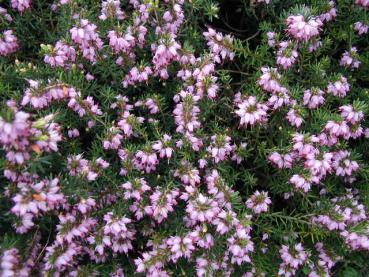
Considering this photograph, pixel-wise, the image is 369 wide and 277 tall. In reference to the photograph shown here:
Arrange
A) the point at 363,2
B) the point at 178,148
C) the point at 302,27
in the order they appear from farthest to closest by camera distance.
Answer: the point at 363,2
the point at 178,148
the point at 302,27

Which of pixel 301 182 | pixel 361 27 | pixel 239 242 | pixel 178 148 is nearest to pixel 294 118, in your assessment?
pixel 301 182

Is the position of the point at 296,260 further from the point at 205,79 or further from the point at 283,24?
the point at 283,24

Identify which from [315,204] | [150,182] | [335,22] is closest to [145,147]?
[150,182]

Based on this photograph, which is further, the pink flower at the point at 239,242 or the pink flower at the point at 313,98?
the pink flower at the point at 313,98

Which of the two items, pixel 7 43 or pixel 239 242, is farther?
pixel 7 43

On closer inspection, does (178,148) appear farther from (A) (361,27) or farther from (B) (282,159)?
(A) (361,27)

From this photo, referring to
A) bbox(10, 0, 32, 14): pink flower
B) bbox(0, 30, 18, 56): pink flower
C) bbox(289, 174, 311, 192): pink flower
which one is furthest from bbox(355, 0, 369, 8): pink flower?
bbox(0, 30, 18, 56): pink flower

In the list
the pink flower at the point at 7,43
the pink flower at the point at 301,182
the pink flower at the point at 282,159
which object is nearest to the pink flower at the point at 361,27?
the pink flower at the point at 282,159

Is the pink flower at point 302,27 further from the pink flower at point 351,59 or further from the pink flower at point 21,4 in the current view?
the pink flower at point 21,4
